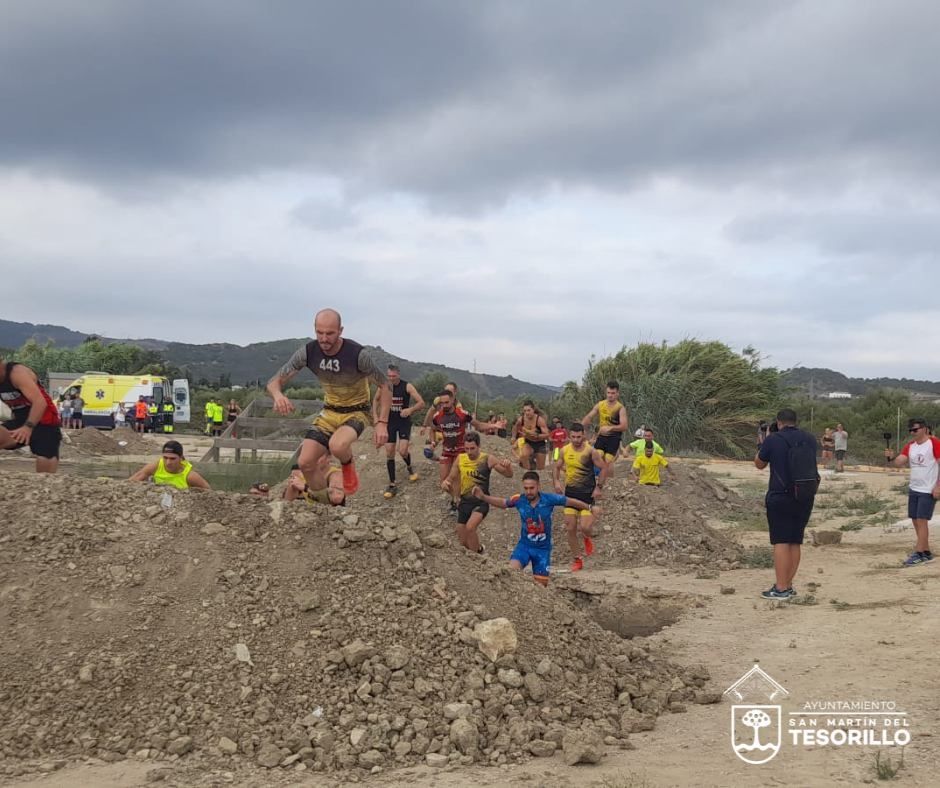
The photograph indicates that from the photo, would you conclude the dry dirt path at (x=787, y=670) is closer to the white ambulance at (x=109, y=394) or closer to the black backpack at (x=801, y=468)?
the black backpack at (x=801, y=468)

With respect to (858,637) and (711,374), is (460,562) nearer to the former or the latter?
(858,637)

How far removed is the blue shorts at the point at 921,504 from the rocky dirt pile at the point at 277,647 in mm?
5380

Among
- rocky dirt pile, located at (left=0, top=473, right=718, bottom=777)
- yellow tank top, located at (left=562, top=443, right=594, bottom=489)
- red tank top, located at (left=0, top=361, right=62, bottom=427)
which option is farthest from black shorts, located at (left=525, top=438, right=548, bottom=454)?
red tank top, located at (left=0, top=361, right=62, bottom=427)

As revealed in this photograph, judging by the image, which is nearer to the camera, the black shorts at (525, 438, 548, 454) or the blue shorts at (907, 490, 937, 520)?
the blue shorts at (907, 490, 937, 520)

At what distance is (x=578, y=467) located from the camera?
33.3 feet

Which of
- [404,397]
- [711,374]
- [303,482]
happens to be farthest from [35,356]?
[303,482]

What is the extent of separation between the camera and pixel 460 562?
6598 mm

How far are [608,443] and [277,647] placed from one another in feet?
25.6

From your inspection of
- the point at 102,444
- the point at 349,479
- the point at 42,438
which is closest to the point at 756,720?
the point at 349,479

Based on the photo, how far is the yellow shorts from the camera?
7020 mm

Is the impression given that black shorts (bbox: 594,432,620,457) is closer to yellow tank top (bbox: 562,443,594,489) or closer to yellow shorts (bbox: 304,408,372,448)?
yellow tank top (bbox: 562,443,594,489)

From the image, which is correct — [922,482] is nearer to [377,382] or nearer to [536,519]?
[536,519]

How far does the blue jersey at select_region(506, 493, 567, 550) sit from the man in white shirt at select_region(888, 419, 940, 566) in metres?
4.51

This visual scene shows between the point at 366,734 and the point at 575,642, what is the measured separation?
183 cm
